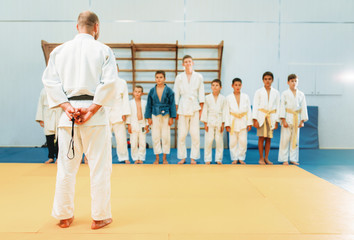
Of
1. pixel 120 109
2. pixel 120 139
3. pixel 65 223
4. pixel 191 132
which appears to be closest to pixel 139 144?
pixel 120 139

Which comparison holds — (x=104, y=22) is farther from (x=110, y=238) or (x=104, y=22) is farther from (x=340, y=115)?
(x=340, y=115)

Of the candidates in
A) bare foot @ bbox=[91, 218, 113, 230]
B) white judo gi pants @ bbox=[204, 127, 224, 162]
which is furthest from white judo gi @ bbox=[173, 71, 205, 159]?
bare foot @ bbox=[91, 218, 113, 230]

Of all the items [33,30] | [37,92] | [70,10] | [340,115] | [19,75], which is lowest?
[340,115]

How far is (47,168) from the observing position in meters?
3.45

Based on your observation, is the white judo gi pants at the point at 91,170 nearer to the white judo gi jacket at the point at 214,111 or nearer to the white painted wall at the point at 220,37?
the white judo gi jacket at the point at 214,111

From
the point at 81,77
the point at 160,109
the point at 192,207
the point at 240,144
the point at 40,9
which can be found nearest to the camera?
the point at 81,77

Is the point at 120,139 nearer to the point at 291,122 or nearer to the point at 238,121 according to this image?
the point at 238,121

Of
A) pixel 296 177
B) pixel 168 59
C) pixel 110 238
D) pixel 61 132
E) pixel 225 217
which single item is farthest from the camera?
pixel 168 59

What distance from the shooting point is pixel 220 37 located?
5.62 meters

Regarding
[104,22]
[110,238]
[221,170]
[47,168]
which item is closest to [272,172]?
[221,170]

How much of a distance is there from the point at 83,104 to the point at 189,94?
239 cm

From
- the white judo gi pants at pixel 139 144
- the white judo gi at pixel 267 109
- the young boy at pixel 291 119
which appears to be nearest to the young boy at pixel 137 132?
the white judo gi pants at pixel 139 144

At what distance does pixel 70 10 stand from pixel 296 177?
18.0 ft

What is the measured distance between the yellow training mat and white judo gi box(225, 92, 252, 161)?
0.75m
